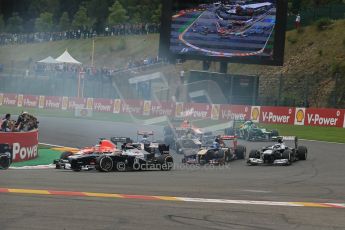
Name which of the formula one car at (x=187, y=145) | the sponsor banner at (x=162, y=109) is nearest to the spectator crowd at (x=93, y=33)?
the sponsor banner at (x=162, y=109)

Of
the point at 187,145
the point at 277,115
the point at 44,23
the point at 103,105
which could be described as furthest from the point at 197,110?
the point at 44,23

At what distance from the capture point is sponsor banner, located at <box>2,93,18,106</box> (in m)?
55.7

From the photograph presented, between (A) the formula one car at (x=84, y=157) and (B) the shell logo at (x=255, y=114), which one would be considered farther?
(B) the shell logo at (x=255, y=114)

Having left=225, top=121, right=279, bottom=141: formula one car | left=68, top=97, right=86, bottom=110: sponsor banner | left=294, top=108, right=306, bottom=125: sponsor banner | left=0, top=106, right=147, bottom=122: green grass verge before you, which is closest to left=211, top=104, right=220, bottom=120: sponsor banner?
left=294, top=108, right=306, bottom=125: sponsor banner

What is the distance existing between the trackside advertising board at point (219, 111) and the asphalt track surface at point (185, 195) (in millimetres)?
16204

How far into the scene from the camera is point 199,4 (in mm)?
35938

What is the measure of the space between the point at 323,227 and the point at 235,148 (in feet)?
44.6

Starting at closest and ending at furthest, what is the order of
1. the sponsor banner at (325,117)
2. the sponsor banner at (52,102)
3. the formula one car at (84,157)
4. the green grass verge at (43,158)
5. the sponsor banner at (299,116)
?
the formula one car at (84,157), the green grass verge at (43,158), the sponsor banner at (325,117), the sponsor banner at (299,116), the sponsor banner at (52,102)

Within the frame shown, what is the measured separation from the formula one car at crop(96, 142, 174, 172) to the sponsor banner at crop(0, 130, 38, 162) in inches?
137

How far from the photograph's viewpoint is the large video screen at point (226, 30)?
115 ft

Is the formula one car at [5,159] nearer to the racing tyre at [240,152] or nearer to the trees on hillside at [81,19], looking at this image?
the racing tyre at [240,152]

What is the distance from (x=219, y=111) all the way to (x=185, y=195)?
2724 centimetres

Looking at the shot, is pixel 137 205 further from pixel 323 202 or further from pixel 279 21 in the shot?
pixel 279 21

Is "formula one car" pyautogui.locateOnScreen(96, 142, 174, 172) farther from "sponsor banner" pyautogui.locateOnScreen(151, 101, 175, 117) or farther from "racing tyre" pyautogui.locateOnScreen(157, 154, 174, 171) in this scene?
"sponsor banner" pyautogui.locateOnScreen(151, 101, 175, 117)
